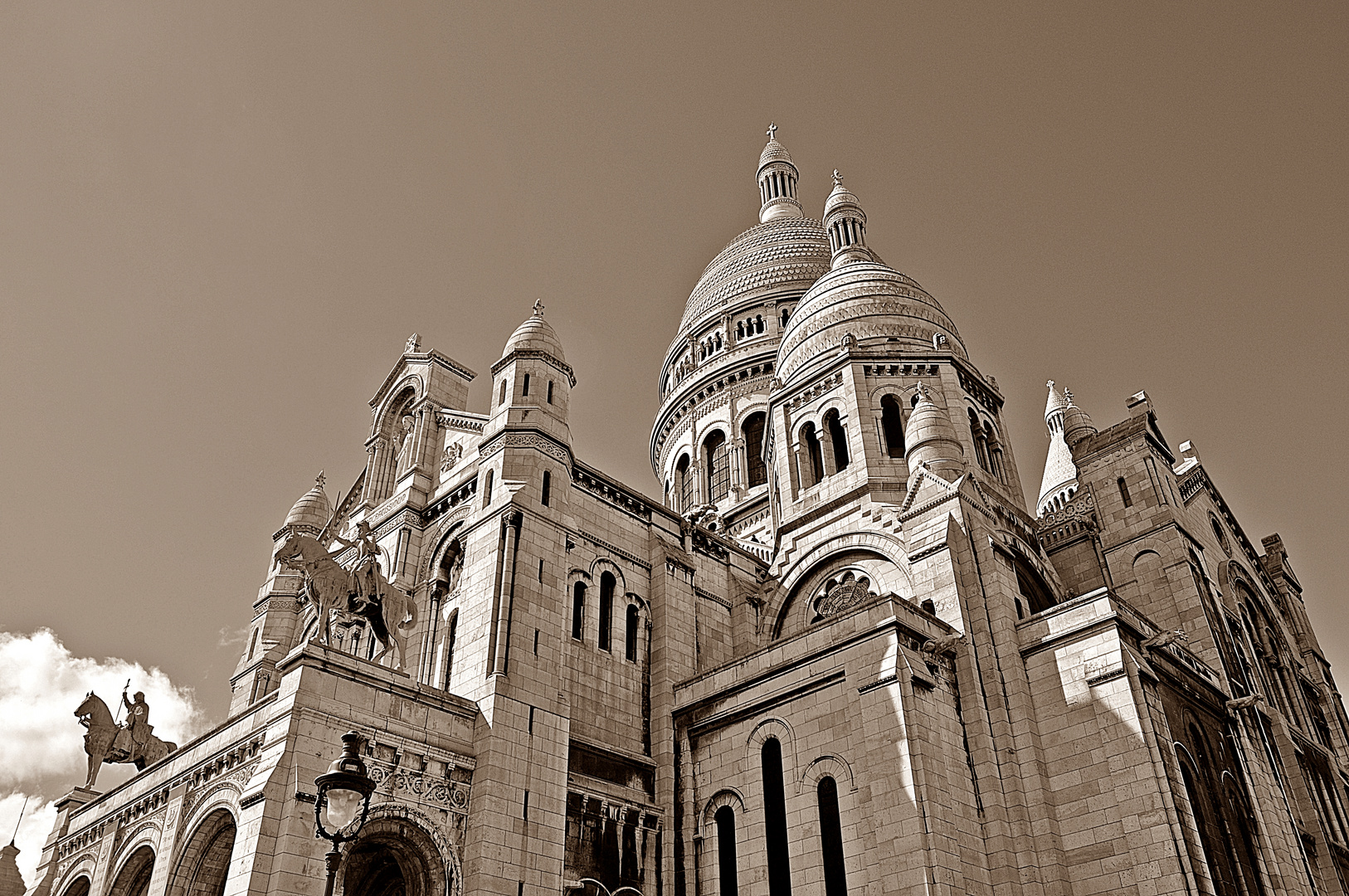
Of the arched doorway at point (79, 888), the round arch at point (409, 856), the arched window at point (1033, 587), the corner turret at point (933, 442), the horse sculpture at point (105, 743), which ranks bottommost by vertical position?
the round arch at point (409, 856)

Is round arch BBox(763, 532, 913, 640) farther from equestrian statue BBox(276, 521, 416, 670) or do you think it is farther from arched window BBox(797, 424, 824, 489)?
equestrian statue BBox(276, 521, 416, 670)

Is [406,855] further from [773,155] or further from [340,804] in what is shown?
[773,155]

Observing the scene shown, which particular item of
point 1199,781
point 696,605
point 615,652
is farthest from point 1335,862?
point 615,652

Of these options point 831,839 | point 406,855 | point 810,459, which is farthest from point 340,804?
point 810,459

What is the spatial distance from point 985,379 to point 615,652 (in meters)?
18.1

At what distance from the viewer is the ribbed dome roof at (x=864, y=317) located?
116 ft

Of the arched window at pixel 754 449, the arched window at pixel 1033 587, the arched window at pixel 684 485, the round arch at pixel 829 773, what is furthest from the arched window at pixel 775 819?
the arched window at pixel 684 485

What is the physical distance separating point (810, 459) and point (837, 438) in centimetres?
124

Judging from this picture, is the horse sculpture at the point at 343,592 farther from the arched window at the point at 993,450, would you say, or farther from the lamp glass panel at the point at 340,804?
the arched window at the point at 993,450

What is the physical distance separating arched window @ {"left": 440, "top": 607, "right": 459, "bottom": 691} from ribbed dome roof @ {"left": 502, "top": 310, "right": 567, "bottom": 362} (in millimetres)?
8185

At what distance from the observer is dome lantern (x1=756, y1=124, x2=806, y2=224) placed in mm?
65125

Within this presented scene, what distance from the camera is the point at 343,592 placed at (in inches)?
893

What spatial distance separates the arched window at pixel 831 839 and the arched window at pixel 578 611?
7600 millimetres

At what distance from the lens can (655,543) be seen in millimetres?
29781
